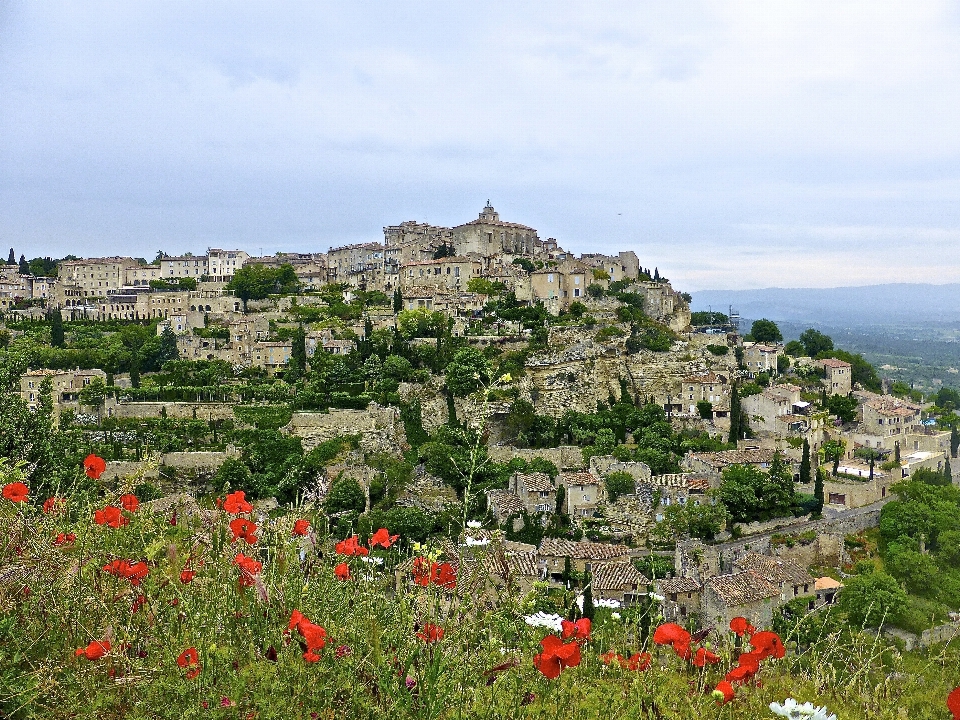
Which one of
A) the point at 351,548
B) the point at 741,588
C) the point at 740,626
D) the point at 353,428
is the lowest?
the point at 741,588

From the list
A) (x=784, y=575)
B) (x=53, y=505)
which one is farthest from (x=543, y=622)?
(x=784, y=575)

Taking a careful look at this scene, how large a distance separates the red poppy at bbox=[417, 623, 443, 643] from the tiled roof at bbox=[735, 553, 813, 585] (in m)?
17.1

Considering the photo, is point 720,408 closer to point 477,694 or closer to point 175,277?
point 477,694

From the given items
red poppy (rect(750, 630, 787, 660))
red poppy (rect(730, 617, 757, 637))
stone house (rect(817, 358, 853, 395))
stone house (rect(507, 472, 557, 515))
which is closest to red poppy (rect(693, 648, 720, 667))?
red poppy (rect(730, 617, 757, 637))

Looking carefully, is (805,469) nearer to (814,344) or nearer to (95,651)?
(814,344)

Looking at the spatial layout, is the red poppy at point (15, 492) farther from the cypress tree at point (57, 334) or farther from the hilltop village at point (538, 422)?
the cypress tree at point (57, 334)

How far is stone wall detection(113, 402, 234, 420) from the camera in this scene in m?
30.5

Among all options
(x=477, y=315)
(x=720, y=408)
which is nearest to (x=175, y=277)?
(x=477, y=315)

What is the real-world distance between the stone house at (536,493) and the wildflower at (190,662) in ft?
69.6

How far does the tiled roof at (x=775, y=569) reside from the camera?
18266mm

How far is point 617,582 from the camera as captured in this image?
17391 mm

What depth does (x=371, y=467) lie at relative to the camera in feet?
86.1

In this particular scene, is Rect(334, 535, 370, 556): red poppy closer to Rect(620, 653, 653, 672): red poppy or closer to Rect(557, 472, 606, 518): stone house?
Rect(620, 653, 653, 672): red poppy

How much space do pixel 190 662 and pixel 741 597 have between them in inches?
644
